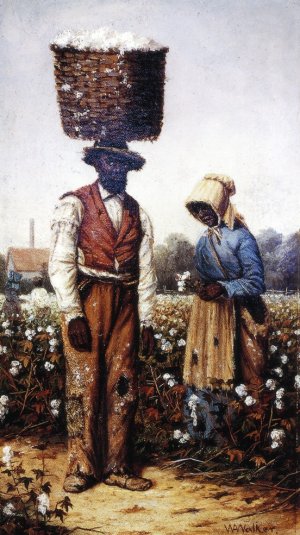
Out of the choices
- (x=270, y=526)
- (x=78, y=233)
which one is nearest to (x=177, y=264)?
(x=78, y=233)

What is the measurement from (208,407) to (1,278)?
1.64 meters

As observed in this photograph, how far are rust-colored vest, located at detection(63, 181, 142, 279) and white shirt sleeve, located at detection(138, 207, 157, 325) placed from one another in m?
0.07

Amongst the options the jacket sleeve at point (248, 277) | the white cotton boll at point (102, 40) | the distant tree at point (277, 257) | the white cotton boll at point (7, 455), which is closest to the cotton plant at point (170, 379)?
the jacket sleeve at point (248, 277)

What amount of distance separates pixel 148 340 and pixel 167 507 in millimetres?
1061

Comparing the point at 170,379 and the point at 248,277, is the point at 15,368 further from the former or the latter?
the point at 248,277

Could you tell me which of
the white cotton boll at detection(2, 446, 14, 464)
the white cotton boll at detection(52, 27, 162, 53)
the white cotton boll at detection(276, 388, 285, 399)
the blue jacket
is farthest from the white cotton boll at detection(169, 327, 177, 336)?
the white cotton boll at detection(52, 27, 162, 53)

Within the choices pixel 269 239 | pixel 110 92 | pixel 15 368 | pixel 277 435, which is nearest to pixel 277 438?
pixel 277 435

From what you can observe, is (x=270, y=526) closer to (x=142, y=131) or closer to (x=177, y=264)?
(x=177, y=264)

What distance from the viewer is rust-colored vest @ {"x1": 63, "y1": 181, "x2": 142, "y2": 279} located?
14.4 ft

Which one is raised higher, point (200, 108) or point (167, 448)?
point (200, 108)

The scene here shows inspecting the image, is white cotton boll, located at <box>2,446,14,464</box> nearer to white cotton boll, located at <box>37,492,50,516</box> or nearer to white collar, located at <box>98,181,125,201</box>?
white cotton boll, located at <box>37,492,50,516</box>

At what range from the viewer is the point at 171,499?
438cm

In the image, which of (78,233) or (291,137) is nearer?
(78,233)

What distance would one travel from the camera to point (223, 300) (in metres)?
4.61
